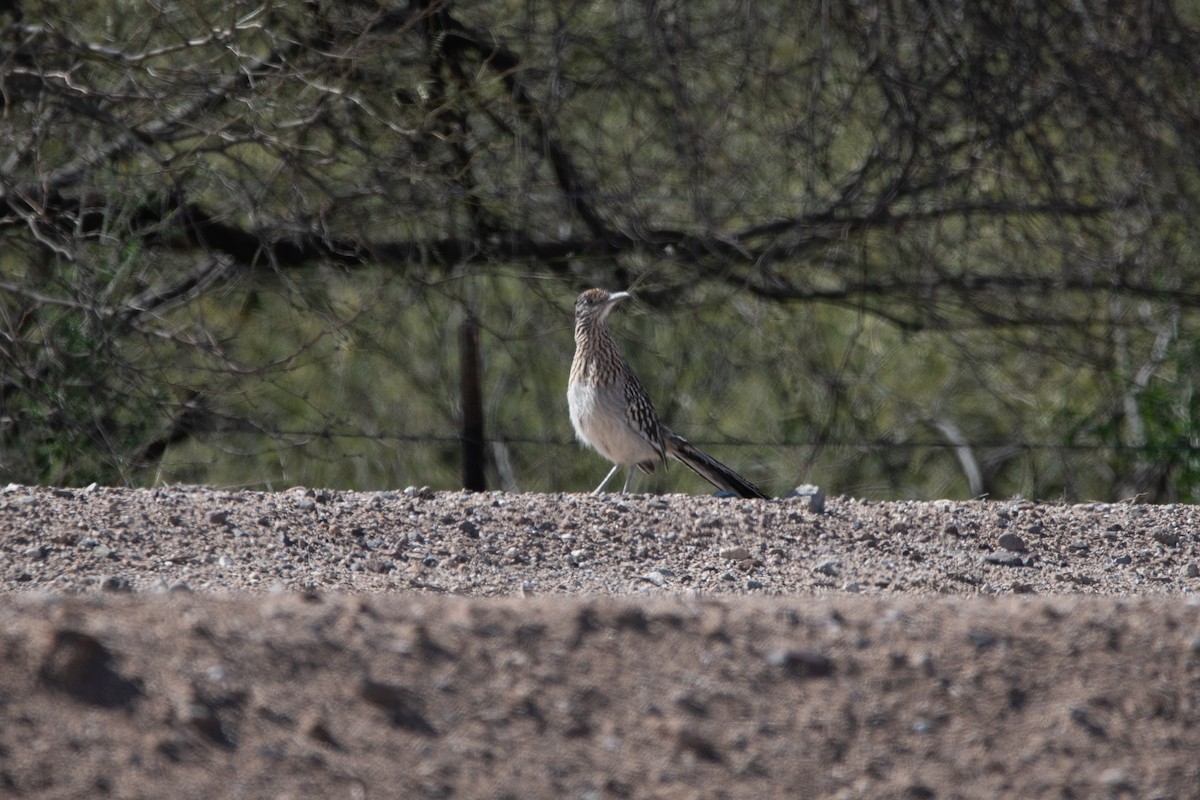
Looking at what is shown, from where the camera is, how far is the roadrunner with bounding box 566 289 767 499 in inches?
328

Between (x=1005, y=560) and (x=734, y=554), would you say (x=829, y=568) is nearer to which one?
(x=734, y=554)

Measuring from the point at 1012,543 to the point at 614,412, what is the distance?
9.76ft

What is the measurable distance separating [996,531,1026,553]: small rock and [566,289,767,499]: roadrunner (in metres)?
2.47

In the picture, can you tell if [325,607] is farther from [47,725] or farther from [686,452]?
[686,452]

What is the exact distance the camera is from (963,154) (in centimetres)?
1061

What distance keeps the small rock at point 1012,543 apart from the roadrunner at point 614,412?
2465 mm

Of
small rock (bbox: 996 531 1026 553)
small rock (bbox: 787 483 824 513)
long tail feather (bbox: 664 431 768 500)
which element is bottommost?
small rock (bbox: 996 531 1026 553)

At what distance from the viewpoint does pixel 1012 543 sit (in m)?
5.75

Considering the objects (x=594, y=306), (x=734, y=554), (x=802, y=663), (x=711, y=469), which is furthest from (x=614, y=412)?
(x=802, y=663)

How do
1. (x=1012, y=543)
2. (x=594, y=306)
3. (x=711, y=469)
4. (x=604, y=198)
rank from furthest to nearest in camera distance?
(x=604, y=198)
(x=594, y=306)
(x=711, y=469)
(x=1012, y=543)

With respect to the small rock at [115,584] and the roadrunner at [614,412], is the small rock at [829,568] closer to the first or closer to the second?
the small rock at [115,584]

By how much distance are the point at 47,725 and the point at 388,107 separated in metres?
7.21

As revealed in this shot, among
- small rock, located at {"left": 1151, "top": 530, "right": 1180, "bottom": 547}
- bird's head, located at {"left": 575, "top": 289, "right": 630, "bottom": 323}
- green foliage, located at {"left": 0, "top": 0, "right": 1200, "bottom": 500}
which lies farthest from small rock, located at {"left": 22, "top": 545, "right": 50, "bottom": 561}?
bird's head, located at {"left": 575, "top": 289, "right": 630, "bottom": 323}

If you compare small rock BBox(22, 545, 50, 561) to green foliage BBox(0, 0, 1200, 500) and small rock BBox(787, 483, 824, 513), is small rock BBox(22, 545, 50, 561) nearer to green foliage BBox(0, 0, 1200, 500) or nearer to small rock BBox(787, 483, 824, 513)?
small rock BBox(787, 483, 824, 513)
